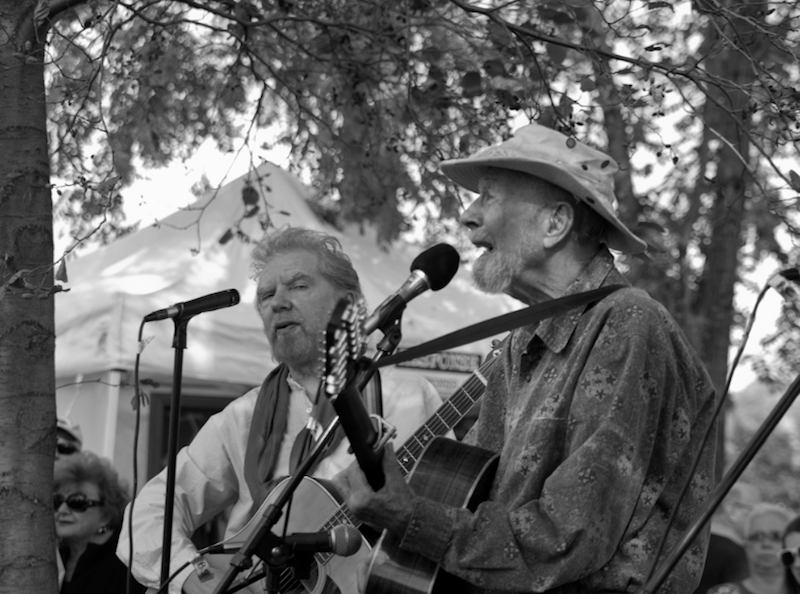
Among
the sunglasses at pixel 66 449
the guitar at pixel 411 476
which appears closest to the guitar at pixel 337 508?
the guitar at pixel 411 476

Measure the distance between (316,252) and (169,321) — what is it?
2.54m

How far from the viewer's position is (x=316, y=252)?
4344 mm

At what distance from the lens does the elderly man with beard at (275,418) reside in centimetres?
401

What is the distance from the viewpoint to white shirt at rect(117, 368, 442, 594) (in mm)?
4027

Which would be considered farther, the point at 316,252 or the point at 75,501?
the point at 75,501

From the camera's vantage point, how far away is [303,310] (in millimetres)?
4199

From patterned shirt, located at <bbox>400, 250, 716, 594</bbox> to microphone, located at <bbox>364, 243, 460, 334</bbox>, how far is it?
34 cm

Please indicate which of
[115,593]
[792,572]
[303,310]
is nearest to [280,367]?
[303,310]

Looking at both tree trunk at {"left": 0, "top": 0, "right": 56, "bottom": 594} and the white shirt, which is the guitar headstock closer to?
tree trunk at {"left": 0, "top": 0, "right": 56, "bottom": 594}

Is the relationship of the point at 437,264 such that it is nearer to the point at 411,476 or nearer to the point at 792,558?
the point at 411,476

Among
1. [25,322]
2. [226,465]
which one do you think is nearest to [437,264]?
[25,322]

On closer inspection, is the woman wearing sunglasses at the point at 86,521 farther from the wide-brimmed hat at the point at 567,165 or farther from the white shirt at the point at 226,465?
the wide-brimmed hat at the point at 567,165

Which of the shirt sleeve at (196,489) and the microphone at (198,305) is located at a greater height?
the microphone at (198,305)

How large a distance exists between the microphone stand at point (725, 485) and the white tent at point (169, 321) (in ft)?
13.2
